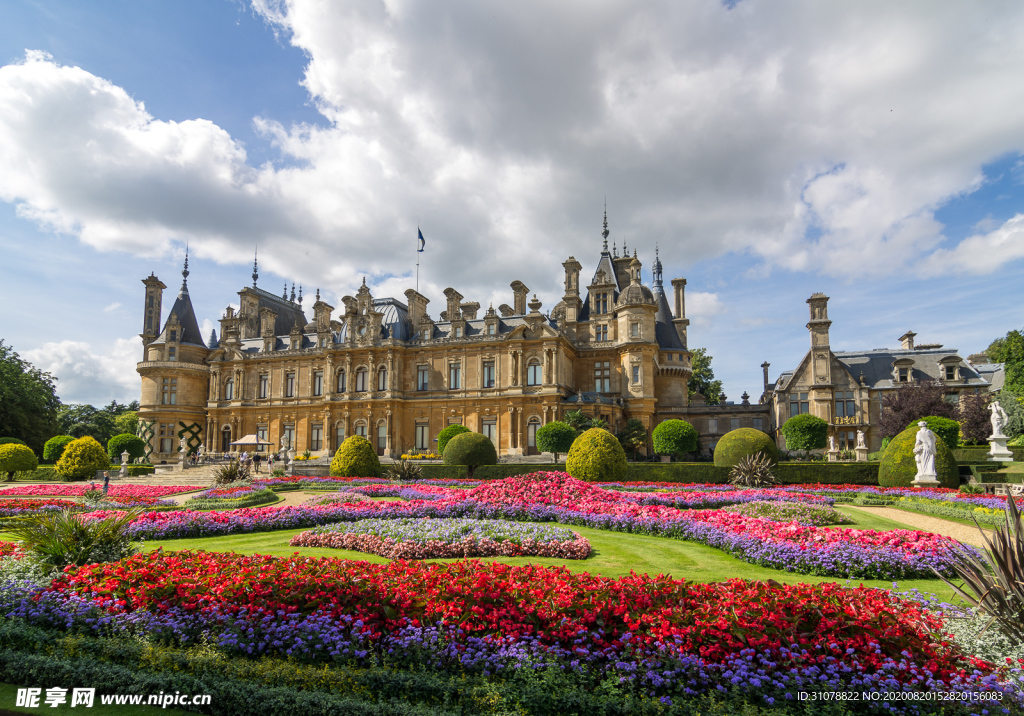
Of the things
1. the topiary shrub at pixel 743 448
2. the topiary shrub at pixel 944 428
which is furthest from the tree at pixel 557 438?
the topiary shrub at pixel 944 428

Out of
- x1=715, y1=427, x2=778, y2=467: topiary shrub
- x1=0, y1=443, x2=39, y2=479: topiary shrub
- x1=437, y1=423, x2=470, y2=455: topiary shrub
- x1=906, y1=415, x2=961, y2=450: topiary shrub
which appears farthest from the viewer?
x1=437, y1=423, x2=470, y2=455: topiary shrub

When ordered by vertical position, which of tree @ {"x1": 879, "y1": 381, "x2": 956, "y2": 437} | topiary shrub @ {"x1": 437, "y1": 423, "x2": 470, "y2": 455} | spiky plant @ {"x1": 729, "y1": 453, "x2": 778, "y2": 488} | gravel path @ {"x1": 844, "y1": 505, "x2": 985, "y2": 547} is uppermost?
tree @ {"x1": 879, "y1": 381, "x2": 956, "y2": 437}

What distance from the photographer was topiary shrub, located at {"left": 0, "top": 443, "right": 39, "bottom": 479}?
31.2m

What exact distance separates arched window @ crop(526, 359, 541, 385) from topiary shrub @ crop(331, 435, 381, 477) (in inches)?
590

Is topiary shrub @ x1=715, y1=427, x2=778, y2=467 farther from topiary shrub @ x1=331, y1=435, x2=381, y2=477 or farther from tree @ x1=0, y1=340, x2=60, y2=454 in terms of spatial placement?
tree @ x1=0, y1=340, x2=60, y2=454

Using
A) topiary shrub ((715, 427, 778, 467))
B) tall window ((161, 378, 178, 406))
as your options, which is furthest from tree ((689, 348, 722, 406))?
tall window ((161, 378, 178, 406))

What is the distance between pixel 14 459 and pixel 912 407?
5149 cm

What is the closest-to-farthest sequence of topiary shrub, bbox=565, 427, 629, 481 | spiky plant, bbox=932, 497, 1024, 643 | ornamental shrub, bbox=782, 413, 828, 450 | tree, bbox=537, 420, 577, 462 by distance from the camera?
spiky plant, bbox=932, 497, 1024, 643
topiary shrub, bbox=565, 427, 629, 481
tree, bbox=537, 420, 577, 462
ornamental shrub, bbox=782, 413, 828, 450

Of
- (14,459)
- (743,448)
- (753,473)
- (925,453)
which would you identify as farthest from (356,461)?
(925,453)

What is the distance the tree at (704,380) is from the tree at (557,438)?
983 inches

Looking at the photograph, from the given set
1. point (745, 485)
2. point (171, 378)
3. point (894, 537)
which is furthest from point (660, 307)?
point (171, 378)

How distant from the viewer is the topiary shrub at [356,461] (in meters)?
27.5

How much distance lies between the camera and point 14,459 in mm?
31422

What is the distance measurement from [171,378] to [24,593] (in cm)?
4721
